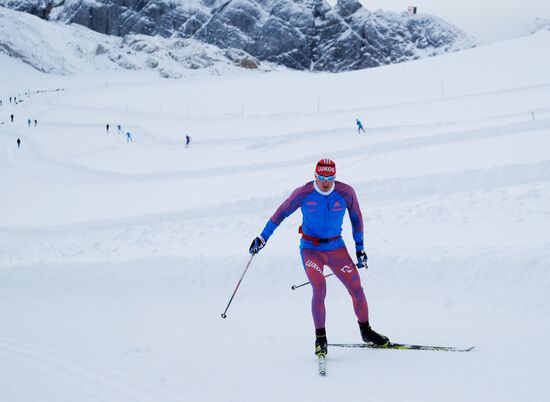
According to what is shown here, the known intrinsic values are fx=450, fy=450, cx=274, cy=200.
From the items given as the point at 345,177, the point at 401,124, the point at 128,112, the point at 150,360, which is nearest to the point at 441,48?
the point at 128,112

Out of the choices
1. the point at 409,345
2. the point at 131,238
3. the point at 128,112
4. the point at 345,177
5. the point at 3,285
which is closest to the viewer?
the point at 409,345

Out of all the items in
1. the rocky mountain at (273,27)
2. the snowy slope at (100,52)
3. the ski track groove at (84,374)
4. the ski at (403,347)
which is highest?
the rocky mountain at (273,27)

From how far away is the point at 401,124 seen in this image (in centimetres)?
2631

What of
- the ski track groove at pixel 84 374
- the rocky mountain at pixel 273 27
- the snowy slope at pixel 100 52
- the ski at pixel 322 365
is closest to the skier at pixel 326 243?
the ski at pixel 322 365

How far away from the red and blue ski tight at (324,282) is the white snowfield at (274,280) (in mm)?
524

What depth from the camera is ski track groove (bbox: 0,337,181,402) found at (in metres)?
4.75

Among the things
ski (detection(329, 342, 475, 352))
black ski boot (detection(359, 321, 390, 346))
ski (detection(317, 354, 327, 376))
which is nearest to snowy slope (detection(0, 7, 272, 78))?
ski (detection(329, 342, 475, 352))

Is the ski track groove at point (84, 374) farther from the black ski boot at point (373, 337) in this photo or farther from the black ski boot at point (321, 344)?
the black ski boot at point (373, 337)

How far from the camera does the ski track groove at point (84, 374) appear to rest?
4.75 metres

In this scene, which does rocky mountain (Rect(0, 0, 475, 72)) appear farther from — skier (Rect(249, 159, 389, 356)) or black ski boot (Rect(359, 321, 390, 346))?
black ski boot (Rect(359, 321, 390, 346))

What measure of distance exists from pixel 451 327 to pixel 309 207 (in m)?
2.40

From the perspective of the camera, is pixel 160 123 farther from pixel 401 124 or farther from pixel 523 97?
pixel 523 97

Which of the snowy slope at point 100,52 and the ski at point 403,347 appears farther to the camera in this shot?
the snowy slope at point 100,52

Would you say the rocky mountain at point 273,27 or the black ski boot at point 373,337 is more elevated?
the rocky mountain at point 273,27
